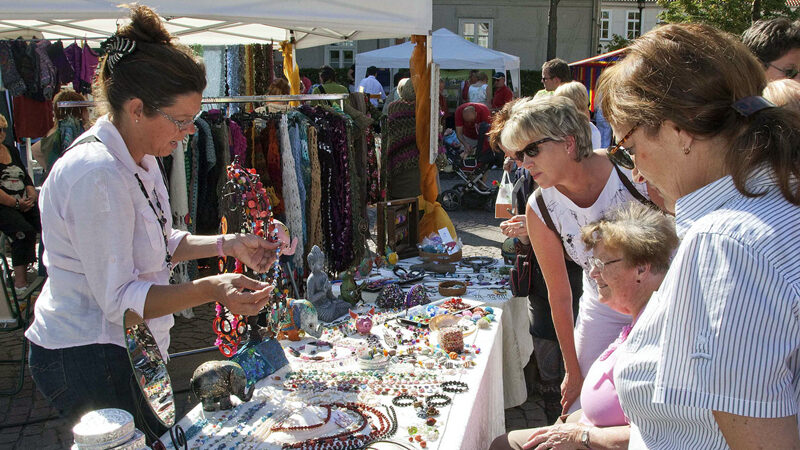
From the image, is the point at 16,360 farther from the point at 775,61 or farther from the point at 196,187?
the point at 775,61

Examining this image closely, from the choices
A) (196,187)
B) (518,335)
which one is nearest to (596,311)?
(518,335)

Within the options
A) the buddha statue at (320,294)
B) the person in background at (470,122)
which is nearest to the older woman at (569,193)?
the buddha statue at (320,294)

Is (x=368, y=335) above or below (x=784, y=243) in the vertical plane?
below

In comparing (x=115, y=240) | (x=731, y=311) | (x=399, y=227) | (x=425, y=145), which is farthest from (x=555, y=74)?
(x=731, y=311)

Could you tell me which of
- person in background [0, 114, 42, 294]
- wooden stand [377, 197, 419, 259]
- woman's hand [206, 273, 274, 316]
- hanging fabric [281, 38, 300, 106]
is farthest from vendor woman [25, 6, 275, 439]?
hanging fabric [281, 38, 300, 106]

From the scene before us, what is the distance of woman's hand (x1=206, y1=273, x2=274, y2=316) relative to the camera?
1607mm

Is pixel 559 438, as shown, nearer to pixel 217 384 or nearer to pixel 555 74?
pixel 217 384

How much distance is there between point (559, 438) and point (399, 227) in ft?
8.41

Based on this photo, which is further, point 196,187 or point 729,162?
point 196,187

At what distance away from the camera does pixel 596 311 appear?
232 cm

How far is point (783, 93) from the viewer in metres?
1.25

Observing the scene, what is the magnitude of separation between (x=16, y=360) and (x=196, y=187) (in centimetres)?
168

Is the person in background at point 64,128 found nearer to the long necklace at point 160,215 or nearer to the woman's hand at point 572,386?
the long necklace at point 160,215

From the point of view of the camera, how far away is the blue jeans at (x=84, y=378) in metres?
1.60
